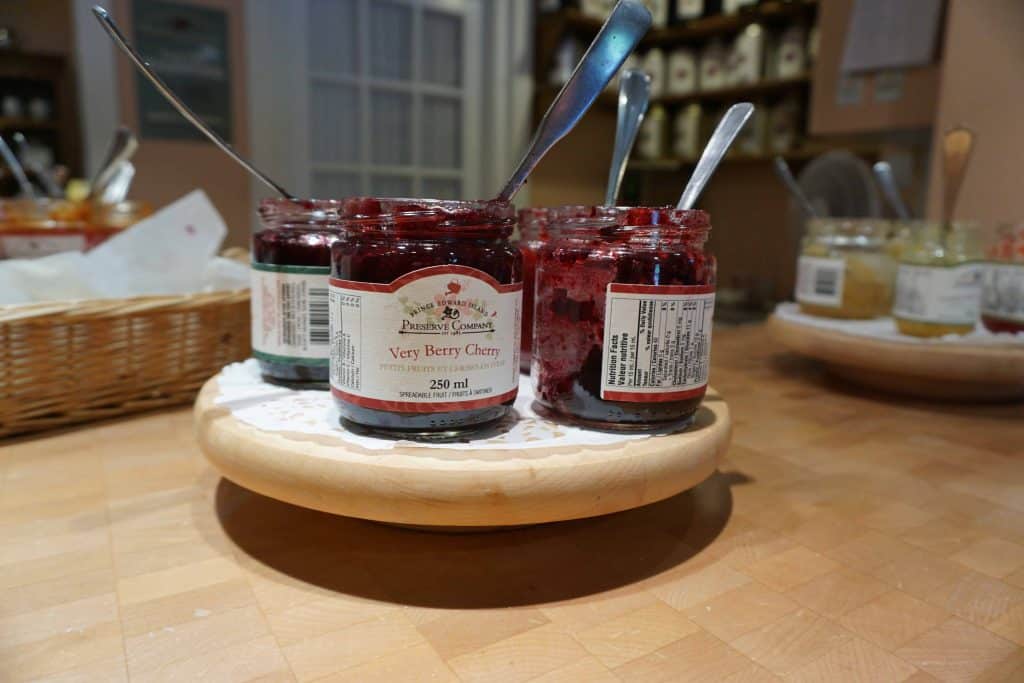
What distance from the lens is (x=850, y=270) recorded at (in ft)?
3.28

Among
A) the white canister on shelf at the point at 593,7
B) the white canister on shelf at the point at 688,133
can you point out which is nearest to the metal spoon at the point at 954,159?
the white canister on shelf at the point at 688,133

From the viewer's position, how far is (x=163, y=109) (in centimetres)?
216

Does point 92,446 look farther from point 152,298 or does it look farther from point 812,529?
point 812,529

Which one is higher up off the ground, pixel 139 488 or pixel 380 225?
pixel 380 225

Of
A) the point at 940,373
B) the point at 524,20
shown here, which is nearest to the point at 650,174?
the point at 524,20

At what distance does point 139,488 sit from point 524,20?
2495 millimetres

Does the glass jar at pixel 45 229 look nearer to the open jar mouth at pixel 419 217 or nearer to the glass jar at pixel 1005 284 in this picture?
the open jar mouth at pixel 419 217

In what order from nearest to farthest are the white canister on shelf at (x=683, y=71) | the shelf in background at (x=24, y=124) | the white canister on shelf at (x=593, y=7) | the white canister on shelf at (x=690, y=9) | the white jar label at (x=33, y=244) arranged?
the white jar label at (x=33, y=244) → the white canister on shelf at (x=690, y=9) → the white canister on shelf at (x=683, y=71) → the white canister on shelf at (x=593, y=7) → the shelf in background at (x=24, y=124)

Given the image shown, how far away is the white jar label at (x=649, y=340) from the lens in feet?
1.50

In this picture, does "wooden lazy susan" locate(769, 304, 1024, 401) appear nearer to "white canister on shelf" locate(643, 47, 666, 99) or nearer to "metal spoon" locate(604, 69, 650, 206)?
"metal spoon" locate(604, 69, 650, 206)

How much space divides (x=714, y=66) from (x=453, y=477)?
228 centimetres

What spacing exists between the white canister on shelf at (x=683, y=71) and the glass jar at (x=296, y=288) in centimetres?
210

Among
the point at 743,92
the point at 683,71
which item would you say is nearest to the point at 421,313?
the point at 743,92

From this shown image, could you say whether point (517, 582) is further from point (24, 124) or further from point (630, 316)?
point (24, 124)
